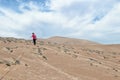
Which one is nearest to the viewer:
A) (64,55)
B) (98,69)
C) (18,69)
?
(18,69)

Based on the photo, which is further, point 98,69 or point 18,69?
point 98,69

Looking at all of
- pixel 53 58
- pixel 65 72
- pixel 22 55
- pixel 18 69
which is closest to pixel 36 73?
pixel 18 69

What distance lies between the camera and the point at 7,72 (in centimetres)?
1894

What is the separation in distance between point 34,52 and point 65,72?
21.6ft

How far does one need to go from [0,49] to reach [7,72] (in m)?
9.10

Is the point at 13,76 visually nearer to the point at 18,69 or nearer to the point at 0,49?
the point at 18,69

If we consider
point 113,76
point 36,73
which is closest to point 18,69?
point 36,73

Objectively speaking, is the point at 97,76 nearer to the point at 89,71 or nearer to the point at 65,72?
the point at 89,71

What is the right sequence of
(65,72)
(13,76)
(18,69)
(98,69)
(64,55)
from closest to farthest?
(13,76)
(18,69)
(65,72)
(98,69)
(64,55)

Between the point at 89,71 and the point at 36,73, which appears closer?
the point at 36,73

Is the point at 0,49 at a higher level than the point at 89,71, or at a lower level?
higher

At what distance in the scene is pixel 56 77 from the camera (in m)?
20.5

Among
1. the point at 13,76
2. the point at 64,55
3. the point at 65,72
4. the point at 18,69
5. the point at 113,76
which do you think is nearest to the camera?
the point at 13,76

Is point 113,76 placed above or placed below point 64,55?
below
